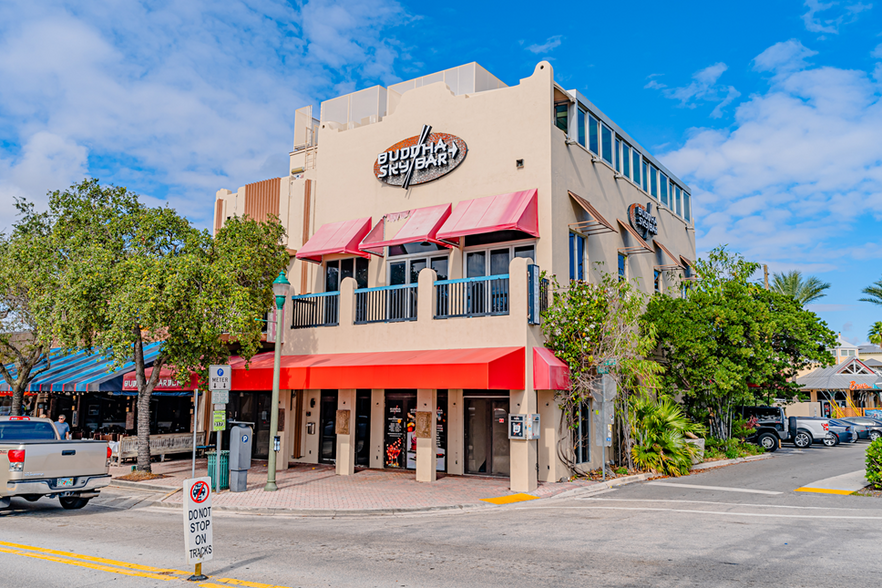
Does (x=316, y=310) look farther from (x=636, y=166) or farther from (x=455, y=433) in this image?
(x=636, y=166)

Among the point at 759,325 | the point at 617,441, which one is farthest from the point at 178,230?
the point at 759,325

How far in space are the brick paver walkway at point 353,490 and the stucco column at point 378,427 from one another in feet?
1.69

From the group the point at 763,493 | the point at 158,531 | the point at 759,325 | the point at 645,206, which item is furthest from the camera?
the point at 645,206

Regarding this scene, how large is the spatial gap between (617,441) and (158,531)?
13628 millimetres

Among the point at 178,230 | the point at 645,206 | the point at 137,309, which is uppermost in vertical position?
the point at 645,206

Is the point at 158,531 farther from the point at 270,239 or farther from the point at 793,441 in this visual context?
the point at 793,441

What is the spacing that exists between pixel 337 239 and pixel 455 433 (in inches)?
284

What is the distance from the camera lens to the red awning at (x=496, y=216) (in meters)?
17.2

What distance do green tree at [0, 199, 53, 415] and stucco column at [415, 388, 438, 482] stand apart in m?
10.4

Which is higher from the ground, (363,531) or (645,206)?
(645,206)

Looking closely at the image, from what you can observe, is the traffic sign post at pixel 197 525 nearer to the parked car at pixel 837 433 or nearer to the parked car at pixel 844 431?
the parked car at pixel 837 433

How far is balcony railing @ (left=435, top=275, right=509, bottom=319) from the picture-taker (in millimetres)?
17109

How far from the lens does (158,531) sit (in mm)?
11016

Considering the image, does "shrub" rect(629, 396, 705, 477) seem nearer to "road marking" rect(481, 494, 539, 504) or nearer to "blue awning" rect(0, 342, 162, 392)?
"road marking" rect(481, 494, 539, 504)
